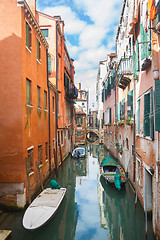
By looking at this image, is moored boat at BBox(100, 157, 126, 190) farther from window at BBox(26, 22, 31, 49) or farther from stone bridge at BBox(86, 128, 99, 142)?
stone bridge at BBox(86, 128, 99, 142)

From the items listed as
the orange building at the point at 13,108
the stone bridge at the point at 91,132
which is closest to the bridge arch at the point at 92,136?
the stone bridge at the point at 91,132

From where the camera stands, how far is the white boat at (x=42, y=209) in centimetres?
649

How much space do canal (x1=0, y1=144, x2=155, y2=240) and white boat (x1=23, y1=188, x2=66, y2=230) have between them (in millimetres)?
521

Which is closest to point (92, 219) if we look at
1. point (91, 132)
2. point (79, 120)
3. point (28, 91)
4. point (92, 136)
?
point (28, 91)

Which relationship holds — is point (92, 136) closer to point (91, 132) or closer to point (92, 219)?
point (91, 132)

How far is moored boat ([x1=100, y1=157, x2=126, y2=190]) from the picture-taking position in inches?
438

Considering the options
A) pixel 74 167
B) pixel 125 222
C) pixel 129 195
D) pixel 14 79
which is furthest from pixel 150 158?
pixel 74 167

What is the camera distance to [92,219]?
27.3 ft

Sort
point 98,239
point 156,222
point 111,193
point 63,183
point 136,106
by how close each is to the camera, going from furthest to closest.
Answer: point 63,183 < point 111,193 < point 136,106 < point 98,239 < point 156,222

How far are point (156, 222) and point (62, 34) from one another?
56.2 ft

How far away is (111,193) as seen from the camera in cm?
1127

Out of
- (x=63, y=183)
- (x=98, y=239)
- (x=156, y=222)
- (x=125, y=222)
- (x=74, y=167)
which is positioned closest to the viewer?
(x=156, y=222)

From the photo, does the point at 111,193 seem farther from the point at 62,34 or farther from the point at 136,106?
the point at 62,34

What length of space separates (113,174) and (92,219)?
4928mm
